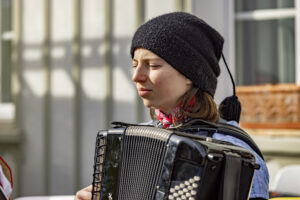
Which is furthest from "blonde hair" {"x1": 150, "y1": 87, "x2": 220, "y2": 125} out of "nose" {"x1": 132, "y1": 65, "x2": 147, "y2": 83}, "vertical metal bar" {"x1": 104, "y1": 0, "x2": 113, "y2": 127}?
"vertical metal bar" {"x1": 104, "y1": 0, "x2": 113, "y2": 127}

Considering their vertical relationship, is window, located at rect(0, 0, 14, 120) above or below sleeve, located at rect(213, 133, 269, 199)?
above

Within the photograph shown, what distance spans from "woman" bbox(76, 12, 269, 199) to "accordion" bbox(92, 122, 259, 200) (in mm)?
157

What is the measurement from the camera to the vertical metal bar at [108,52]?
4027 millimetres

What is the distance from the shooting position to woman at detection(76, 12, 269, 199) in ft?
5.89

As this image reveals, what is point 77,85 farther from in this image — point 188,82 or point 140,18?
point 188,82

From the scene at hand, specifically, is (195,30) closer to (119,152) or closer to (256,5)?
(119,152)

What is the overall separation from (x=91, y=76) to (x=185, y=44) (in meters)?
2.33

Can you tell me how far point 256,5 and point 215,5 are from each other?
258 millimetres

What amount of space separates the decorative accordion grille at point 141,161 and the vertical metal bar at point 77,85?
8.11 feet

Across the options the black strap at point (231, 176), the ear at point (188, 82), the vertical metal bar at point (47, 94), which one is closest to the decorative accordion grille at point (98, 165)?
the ear at point (188, 82)

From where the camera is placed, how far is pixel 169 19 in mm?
1883

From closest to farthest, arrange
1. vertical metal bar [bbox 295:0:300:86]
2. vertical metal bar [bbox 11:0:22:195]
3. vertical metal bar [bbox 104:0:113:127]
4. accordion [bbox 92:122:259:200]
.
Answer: accordion [bbox 92:122:259:200]
vertical metal bar [bbox 295:0:300:86]
vertical metal bar [bbox 104:0:113:127]
vertical metal bar [bbox 11:0:22:195]

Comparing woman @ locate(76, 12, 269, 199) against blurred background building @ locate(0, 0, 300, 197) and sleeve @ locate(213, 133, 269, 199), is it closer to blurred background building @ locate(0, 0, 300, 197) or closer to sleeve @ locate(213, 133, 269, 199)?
sleeve @ locate(213, 133, 269, 199)

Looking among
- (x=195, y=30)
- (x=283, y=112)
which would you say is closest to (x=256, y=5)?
(x=283, y=112)
